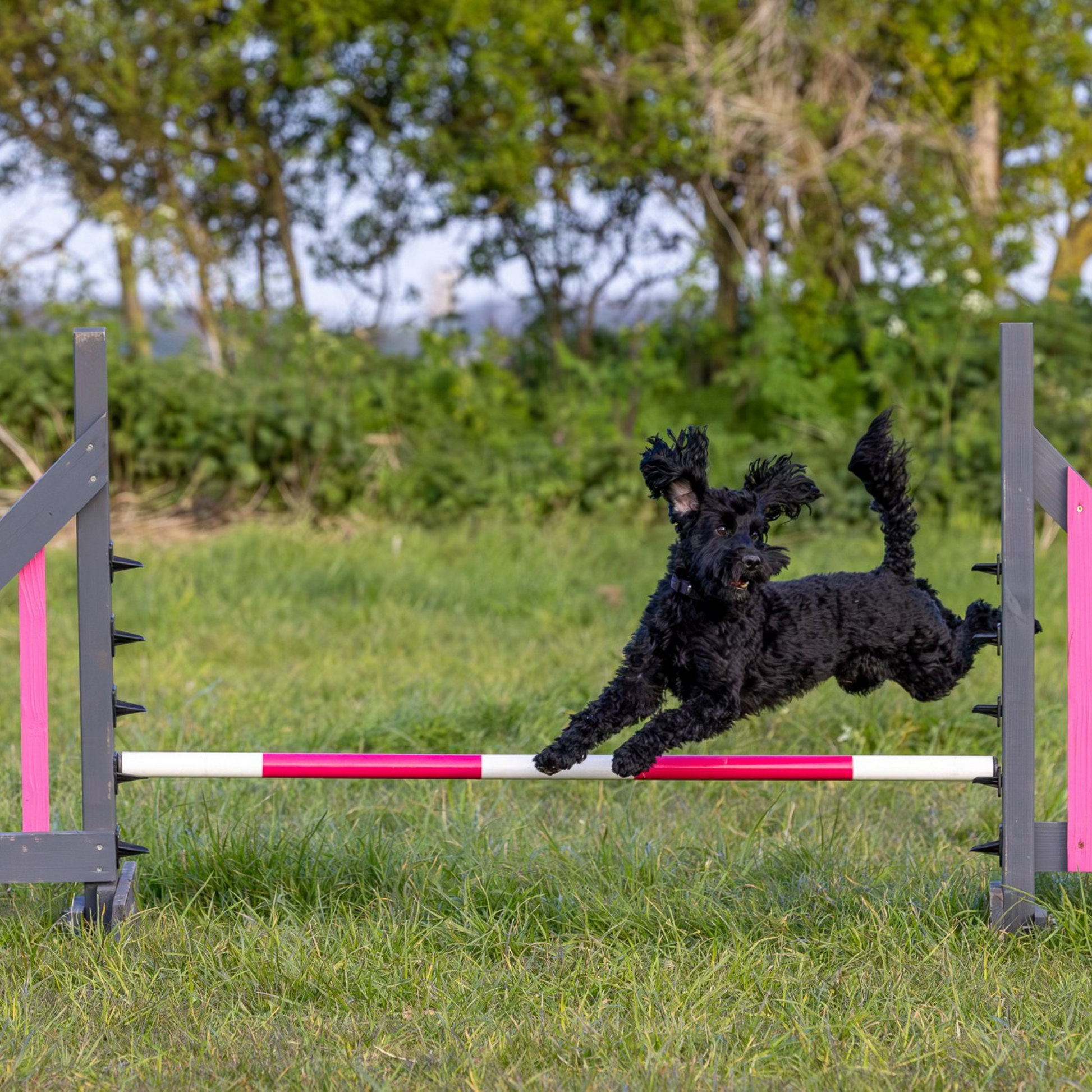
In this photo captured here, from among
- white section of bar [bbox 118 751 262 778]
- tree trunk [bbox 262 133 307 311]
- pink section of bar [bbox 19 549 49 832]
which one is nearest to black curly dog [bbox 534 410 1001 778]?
white section of bar [bbox 118 751 262 778]

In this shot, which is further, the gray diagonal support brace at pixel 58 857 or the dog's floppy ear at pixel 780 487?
the gray diagonal support brace at pixel 58 857

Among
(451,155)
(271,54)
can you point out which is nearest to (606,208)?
(451,155)

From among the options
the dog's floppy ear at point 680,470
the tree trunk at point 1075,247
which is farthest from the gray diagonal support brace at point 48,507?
the tree trunk at point 1075,247

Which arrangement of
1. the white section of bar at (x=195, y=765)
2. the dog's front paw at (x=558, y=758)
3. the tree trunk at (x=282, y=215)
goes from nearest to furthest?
1. the dog's front paw at (x=558, y=758)
2. the white section of bar at (x=195, y=765)
3. the tree trunk at (x=282, y=215)

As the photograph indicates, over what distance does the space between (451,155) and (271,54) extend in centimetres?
168

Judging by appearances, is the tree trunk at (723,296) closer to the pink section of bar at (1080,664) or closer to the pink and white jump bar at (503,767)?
the pink section of bar at (1080,664)

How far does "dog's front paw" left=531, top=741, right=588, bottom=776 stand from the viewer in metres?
2.30

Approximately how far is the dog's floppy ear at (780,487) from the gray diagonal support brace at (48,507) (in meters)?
1.49

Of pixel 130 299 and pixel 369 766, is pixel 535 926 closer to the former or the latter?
pixel 369 766

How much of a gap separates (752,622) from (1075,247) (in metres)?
8.74

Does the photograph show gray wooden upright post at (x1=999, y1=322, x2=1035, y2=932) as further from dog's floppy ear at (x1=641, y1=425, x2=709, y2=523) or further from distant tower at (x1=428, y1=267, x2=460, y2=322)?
→ distant tower at (x1=428, y1=267, x2=460, y2=322)

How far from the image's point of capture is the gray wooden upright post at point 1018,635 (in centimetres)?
268

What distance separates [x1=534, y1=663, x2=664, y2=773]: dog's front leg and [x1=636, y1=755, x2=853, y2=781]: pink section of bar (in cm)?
34

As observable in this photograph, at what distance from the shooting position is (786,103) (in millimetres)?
8898
